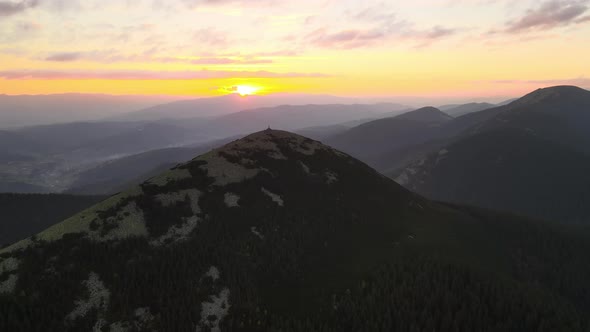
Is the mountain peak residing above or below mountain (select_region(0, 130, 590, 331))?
above

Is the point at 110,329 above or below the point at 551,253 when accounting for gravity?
above

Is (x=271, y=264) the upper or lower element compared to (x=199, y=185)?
lower

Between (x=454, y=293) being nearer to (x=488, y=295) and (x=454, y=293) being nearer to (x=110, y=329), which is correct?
(x=488, y=295)

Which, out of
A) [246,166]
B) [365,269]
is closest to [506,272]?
[365,269]

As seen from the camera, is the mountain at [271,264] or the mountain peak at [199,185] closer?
the mountain at [271,264]

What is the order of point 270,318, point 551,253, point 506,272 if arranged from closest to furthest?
1. point 270,318
2. point 506,272
3. point 551,253

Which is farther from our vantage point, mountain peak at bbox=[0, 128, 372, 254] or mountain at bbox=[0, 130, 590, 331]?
mountain peak at bbox=[0, 128, 372, 254]

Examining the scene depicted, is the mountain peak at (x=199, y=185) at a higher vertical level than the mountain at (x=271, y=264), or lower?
higher

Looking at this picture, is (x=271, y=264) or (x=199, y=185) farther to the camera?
(x=199, y=185)
